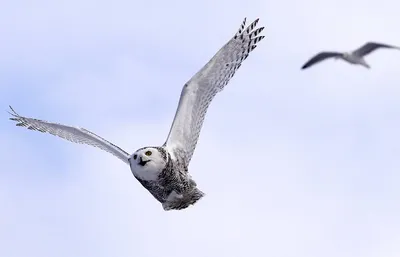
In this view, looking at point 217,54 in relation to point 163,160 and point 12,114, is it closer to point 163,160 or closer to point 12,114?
point 163,160

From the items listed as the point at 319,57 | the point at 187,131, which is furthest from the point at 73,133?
the point at 319,57

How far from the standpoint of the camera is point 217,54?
1557 cm

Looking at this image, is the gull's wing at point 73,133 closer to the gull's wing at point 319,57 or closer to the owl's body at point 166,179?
the owl's body at point 166,179

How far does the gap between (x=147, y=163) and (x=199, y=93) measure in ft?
6.52

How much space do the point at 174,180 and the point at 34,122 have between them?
13.4 ft

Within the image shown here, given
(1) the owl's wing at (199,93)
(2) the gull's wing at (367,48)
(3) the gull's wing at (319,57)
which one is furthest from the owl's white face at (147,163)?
(2) the gull's wing at (367,48)

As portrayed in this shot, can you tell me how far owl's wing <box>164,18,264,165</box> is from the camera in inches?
606

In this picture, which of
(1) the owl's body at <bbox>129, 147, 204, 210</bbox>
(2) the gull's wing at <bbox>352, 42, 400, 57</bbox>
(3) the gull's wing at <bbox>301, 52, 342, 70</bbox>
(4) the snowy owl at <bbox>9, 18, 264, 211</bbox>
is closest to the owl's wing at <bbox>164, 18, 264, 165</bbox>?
(4) the snowy owl at <bbox>9, 18, 264, 211</bbox>

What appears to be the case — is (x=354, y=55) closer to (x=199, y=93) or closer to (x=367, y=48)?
(x=367, y=48)

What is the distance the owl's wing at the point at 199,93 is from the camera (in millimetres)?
15398

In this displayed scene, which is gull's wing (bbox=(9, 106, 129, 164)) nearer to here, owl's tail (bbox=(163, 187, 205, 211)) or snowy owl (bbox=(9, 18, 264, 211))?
snowy owl (bbox=(9, 18, 264, 211))

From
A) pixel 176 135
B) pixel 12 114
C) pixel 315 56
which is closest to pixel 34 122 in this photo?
pixel 12 114

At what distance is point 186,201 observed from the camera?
15.3m

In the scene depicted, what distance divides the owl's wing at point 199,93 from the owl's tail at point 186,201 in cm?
65
